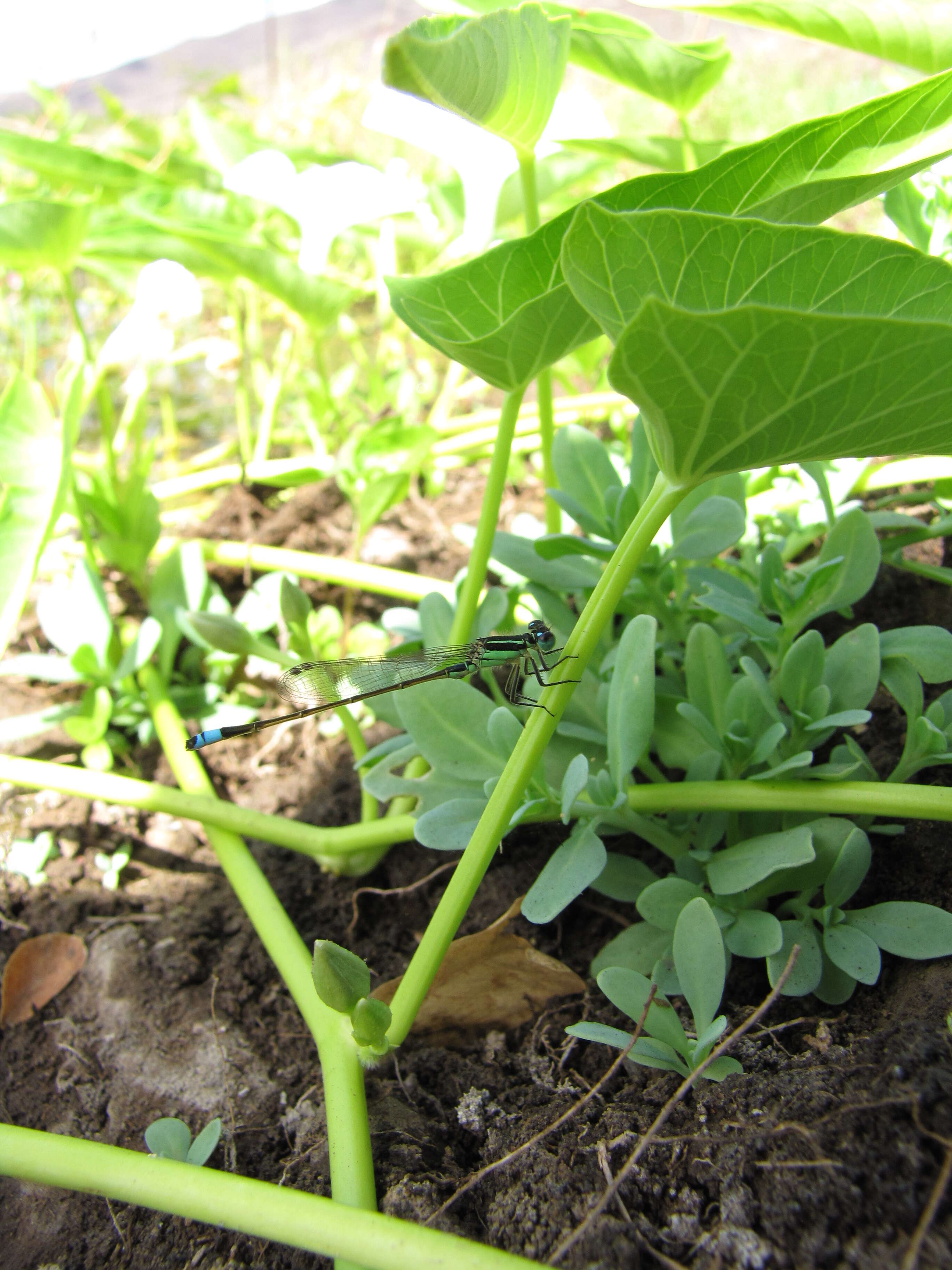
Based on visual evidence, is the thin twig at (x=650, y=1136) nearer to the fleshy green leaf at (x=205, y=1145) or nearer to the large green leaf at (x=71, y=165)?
the fleshy green leaf at (x=205, y=1145)

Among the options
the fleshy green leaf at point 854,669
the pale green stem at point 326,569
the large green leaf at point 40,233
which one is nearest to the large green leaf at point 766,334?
the fleshy green leaf at point 854,669

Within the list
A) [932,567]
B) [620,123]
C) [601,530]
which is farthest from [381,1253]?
[620,123]

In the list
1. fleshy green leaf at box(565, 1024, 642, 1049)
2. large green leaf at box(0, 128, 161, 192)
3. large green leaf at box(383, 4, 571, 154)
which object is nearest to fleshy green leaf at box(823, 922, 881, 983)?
fleshy green leaf at box(565, 1024, 642, 1049)

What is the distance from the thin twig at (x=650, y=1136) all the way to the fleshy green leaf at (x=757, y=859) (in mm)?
86

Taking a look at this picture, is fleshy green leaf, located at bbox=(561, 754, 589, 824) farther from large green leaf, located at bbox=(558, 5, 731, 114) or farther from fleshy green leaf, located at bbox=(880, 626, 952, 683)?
large green leaf, located at bbox=(558, 5, 731, 114)

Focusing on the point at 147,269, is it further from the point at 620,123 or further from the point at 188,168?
the point at 620,123

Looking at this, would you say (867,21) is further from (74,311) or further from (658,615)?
(74,311)

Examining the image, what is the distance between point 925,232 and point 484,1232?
1.24 m

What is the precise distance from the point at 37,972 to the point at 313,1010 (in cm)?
46

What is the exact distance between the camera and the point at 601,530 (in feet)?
3.46

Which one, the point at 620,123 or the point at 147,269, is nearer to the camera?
the point at 147,269

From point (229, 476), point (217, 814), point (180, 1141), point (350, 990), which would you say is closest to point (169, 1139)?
point (180, 1141)

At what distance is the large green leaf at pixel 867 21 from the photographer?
1.12 m

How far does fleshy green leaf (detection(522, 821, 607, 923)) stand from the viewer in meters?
0.74
